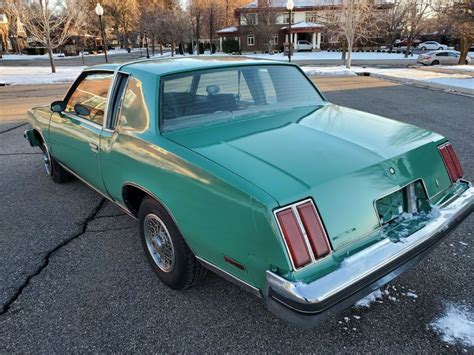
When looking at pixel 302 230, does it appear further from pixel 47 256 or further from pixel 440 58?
pixel 440 58

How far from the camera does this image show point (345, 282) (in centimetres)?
190

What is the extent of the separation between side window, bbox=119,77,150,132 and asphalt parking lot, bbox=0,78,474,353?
116cm

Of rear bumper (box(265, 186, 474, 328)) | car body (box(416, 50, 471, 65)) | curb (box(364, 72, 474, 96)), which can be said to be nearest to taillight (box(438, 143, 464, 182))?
rear bumper (box(265, 186, 474, 328))

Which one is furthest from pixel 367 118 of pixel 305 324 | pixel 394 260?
pixel 305 324

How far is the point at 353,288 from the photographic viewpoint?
1.94 m

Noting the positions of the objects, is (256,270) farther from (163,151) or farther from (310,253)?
(163,151)

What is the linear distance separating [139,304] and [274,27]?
153 feet

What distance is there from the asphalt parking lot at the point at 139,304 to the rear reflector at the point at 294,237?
0.71 meters

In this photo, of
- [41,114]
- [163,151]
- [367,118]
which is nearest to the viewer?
[163,151]

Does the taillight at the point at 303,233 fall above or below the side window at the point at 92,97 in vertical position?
below

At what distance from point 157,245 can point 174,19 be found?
44.9 m

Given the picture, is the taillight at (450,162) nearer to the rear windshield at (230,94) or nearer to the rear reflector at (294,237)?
the rear windshield at (230,94)

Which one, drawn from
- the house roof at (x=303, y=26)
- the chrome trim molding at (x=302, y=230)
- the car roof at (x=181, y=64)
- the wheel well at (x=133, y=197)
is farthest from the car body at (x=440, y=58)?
the chrome trim molding at (x=302, y=230)

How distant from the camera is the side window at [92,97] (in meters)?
3.50
